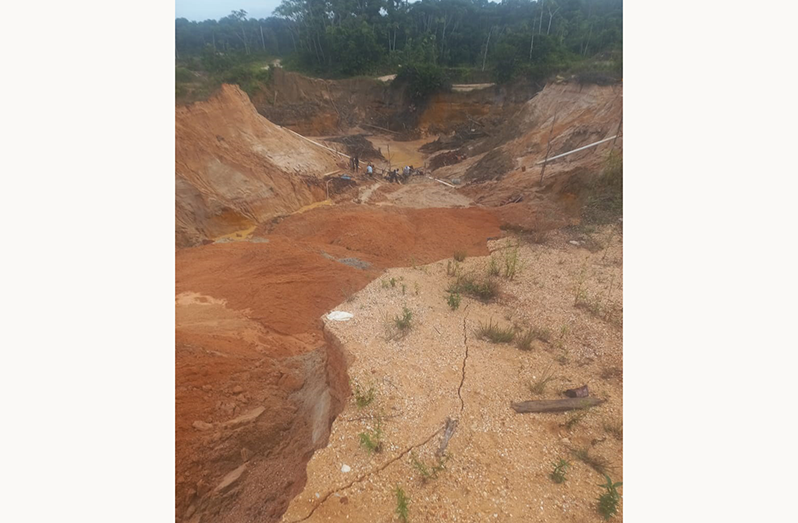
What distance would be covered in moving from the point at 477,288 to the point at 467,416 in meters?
2.95

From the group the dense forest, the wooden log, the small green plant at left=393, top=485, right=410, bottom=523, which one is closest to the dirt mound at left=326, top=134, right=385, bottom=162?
the dense forest

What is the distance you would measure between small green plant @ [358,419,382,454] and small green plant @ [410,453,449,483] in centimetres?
28

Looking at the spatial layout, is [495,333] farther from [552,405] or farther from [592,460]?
[592,460]

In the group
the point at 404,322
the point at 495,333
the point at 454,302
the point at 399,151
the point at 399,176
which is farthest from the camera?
the point at 399,151

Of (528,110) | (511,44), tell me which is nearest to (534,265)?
(528,110)

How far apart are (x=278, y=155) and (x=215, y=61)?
5811 millimetres

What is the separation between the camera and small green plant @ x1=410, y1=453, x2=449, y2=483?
8.85 feet

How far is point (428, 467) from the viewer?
110 inches

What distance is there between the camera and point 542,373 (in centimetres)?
403

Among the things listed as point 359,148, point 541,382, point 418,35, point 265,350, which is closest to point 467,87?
point 418,35

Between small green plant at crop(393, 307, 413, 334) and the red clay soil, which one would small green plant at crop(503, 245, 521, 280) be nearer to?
the red clay soil

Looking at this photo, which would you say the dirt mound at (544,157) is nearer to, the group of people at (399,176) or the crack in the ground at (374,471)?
the group of people at (399,176)

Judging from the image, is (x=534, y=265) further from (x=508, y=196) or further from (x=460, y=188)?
(x=460, y=188)

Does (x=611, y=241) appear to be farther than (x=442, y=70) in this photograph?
No
